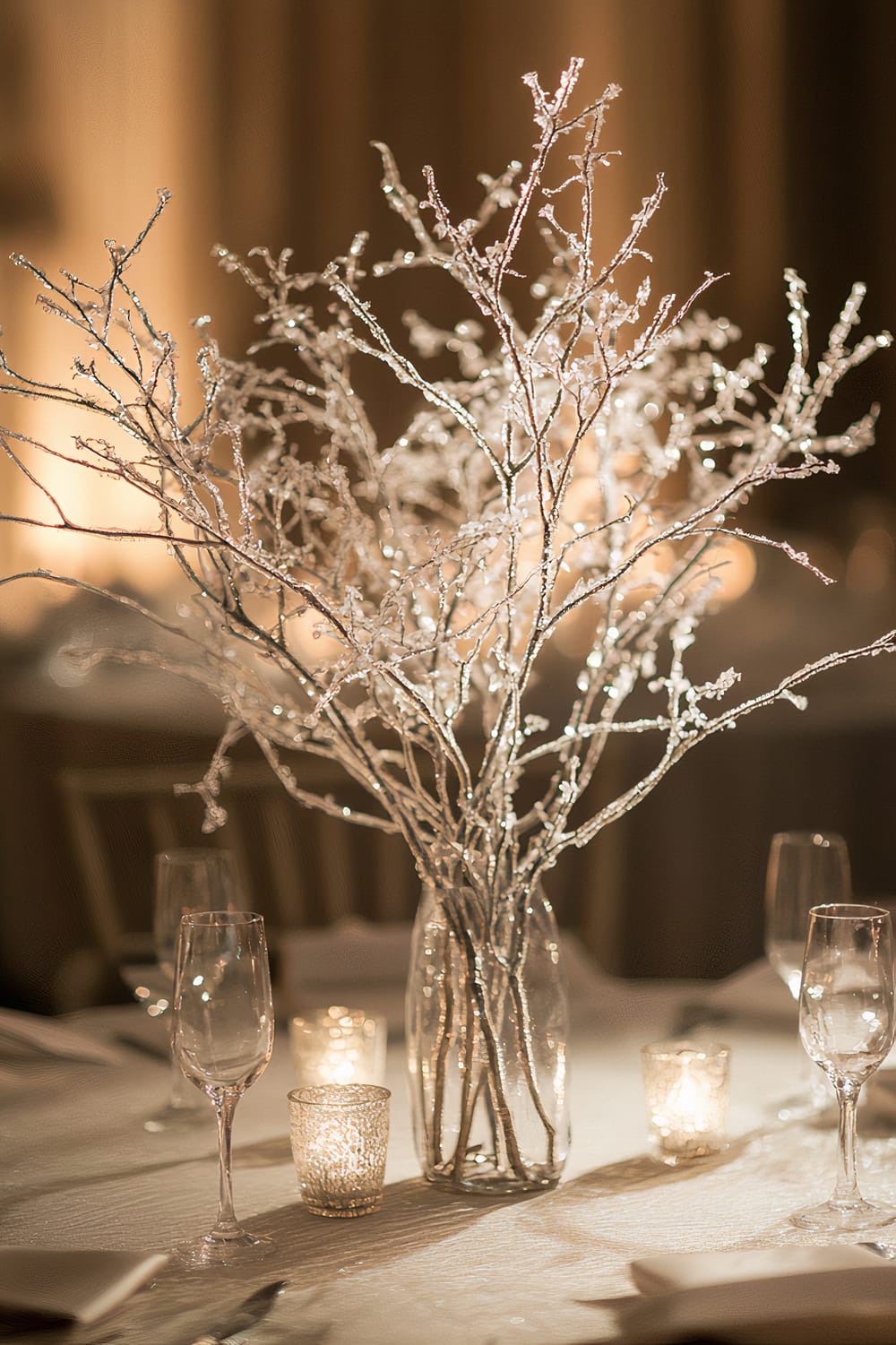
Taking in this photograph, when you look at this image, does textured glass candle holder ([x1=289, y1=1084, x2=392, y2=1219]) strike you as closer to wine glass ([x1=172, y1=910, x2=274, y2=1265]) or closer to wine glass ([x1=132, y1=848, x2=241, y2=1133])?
wine glass ([x1=172, y1=910, x2=274, y2=1265])

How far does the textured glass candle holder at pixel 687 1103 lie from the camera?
1.03 metres

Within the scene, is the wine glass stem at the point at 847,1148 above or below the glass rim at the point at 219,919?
below

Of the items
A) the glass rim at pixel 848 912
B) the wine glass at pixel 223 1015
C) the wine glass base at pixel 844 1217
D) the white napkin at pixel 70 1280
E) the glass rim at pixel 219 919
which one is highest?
the glass rim at pixel 219 919

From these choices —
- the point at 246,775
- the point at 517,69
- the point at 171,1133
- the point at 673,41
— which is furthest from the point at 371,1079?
the point at 673,41

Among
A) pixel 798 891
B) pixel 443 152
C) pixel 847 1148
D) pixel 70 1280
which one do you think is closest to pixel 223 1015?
pixel 70 1280

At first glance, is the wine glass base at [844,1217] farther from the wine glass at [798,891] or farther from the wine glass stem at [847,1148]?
the wine glass at [798,891]

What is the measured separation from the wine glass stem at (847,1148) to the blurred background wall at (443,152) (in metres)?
Answer: 2.69

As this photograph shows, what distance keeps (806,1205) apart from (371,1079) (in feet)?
1.17

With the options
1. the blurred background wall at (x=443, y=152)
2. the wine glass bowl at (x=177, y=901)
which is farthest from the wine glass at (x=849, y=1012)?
the blurred background wall at (x=443, y=152)

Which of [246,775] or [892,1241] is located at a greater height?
[246,775]

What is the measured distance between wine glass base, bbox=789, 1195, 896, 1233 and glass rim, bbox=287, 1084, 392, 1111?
10.3 inches

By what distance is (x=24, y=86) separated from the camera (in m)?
4.49

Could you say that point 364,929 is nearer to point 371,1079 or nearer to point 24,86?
point 371,1079

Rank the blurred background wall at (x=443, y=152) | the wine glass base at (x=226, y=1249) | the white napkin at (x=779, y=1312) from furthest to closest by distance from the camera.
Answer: the blurred background wall at (x=443, y=152)
the wine glass base at (x=226, y=1249)
the white napkin at (x=779, y=1312)
